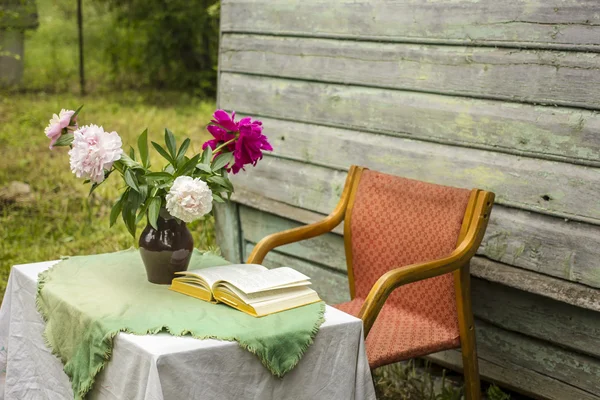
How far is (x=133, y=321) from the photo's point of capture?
2.44 meters

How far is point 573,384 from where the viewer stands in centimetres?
334

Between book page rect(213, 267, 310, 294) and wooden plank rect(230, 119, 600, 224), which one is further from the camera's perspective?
wooden plank rect(230, 119, 600, 224)

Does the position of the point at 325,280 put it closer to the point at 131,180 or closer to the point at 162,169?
the point at 162,169

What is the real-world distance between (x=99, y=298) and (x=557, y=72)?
193cm

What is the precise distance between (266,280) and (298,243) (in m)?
1.85

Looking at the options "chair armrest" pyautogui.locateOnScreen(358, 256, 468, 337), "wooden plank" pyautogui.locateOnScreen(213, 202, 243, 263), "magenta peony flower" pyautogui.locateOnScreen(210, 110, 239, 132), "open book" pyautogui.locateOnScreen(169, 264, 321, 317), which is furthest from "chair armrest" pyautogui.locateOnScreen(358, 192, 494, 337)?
"wooden plank" pyautogui.locateOnScreen(213, 202, 243, 263)

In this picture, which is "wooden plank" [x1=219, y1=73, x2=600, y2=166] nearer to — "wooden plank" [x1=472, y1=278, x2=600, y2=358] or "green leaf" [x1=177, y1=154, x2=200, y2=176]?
"wooden plank" [x1=472, y1=278, x2=600, y2=358]

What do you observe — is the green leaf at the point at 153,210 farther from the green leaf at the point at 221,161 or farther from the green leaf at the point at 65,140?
the green leaf at the point at 65,140

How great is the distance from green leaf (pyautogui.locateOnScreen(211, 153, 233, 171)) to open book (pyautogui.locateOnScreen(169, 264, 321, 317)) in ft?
1.16

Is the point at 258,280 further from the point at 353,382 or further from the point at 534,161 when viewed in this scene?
the point at 534,161

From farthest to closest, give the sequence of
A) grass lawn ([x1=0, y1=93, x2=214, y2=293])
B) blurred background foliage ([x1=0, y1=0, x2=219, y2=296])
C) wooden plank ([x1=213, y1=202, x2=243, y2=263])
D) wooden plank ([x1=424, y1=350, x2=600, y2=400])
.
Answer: blurred background foliage ([x1=0, y1=0, x2=219, y2=296]) < grass lawn ([x1=0, y1=93, x2=214, y2=293]) < wooden plank ([x1=213, y1=202, x2=243, y2=263]) < wooden plank ([x1=424, y1=350, x2=600, y2=400])

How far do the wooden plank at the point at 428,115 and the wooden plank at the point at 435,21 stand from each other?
10.3 inches

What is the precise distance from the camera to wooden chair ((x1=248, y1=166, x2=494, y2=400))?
120 inches

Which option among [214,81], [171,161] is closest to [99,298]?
[171,161]
